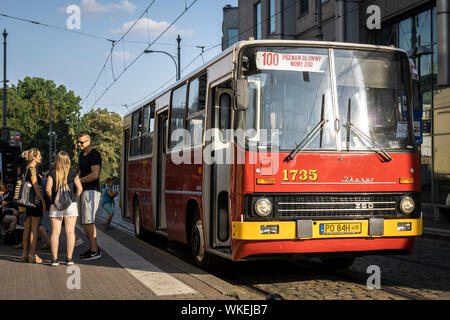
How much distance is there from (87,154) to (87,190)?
0.58 meters

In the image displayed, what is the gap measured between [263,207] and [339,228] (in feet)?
3.22

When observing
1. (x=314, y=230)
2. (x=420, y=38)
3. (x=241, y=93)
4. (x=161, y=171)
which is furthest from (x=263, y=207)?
(x=420, y=38)

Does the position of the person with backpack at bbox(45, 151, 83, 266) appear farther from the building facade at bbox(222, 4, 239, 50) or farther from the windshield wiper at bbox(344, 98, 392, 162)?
the building facade at bbox(222, 4, 239, 50)

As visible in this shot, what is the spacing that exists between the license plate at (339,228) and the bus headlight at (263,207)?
682 millimetres

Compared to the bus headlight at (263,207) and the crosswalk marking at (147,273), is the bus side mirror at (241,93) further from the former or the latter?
the crosswalk marking at (147,273)

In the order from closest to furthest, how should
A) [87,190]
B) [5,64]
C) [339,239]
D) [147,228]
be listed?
[339,239] < [87,190] < [147,228] < [5,64]

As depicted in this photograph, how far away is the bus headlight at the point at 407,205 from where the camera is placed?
26.7ft

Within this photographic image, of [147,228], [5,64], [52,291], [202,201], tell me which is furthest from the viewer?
[5,64]

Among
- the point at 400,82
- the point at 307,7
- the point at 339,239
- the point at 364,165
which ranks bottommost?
the point at 339,239

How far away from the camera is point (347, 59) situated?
828cm

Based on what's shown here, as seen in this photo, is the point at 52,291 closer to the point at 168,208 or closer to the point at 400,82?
the point at 168,208

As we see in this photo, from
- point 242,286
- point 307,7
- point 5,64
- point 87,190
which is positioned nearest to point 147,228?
point 87,190

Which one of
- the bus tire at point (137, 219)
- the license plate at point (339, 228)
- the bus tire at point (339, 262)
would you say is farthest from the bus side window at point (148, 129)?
the license plate at point (339, 228)

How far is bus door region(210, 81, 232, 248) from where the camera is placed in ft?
27.7
